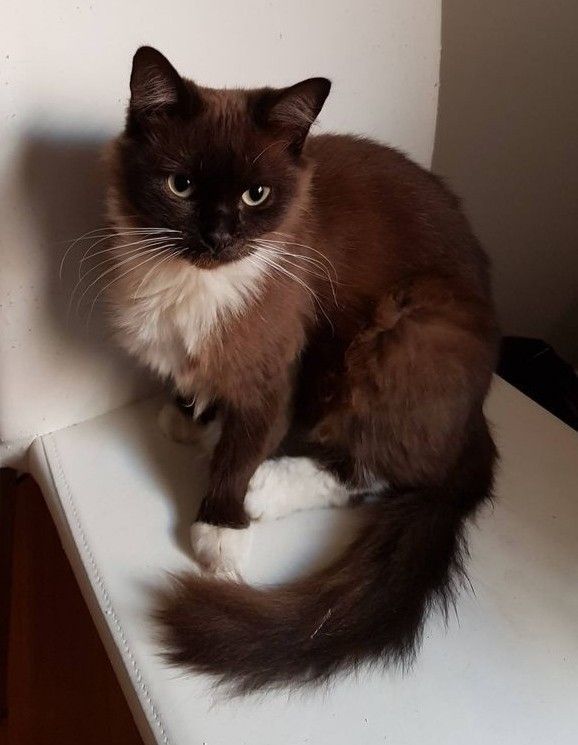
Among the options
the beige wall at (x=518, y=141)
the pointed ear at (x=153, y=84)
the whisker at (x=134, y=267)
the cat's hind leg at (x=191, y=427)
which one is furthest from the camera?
the beige wall at (x=518, y=141)

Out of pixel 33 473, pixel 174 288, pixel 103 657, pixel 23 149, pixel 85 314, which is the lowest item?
pixel 103 657

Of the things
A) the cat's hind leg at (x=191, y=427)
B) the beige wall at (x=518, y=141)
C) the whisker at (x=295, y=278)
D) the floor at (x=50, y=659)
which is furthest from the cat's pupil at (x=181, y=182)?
the beige wall at (x=518, y=141)

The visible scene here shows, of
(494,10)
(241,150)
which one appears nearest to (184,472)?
(241,150)

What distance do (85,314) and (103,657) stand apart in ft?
2.10

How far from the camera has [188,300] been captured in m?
0.88

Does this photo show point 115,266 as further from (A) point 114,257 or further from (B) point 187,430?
(B) point 187,430

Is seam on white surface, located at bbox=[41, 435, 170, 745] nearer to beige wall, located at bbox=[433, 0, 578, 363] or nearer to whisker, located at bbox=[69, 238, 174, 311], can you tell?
whisker, located at bbox=[69, 238, 174, 311]

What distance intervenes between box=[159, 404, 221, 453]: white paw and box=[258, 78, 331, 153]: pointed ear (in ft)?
1.49

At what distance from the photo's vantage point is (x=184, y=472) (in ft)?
3.42

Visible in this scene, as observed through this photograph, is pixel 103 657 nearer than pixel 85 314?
No

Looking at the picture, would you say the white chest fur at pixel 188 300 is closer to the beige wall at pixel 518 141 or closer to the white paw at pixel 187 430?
the white paw at pixel 187 430

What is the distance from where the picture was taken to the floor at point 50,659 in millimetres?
1168

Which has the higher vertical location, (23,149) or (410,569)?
(23,149)

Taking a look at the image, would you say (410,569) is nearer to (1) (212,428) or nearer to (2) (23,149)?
(1) (212,428)
